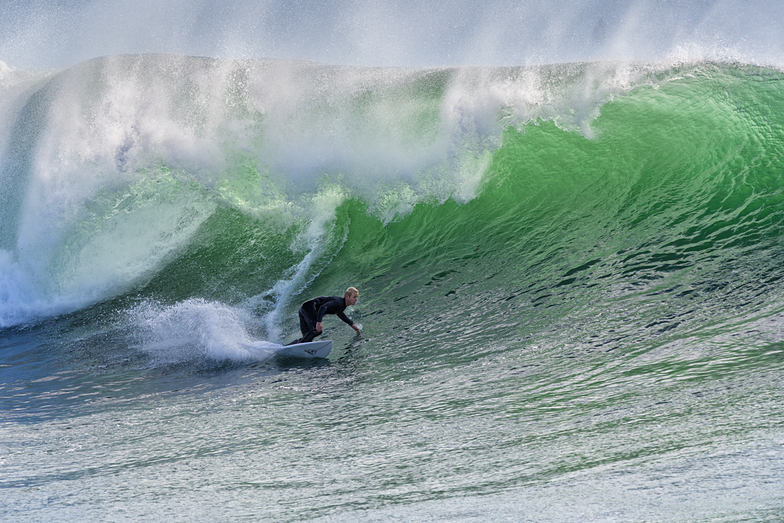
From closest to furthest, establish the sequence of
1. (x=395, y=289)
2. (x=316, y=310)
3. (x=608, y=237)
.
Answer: (x=316, y=310)
(x=608, y=237)
(x=395, y=289)

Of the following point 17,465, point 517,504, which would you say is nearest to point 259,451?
point 17,465

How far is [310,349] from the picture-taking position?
6891 millimetres

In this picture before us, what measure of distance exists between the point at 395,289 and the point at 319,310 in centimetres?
155

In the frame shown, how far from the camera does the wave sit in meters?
8.51

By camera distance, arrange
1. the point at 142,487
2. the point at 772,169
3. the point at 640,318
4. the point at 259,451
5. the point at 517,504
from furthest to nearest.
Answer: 1. the point at 772,169
2. the point at 640,318
3. the point at 259,451
4. the point at 142,487
5. the point at 517,504

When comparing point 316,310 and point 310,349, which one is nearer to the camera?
point 310,349

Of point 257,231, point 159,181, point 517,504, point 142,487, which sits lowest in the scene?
point 517,504

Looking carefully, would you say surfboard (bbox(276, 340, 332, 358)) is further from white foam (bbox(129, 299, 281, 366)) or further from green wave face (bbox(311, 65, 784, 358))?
green wave face (bbox(311, 65, 784, 358))

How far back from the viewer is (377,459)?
3938mm

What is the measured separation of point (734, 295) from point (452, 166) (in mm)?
5180

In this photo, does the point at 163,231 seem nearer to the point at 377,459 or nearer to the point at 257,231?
the point at 257,231

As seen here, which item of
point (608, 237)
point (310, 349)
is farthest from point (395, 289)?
point (608, 237)

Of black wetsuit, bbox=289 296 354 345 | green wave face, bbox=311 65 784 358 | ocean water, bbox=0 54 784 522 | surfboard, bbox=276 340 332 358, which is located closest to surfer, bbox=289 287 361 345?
black wetsuit, bbox=289 296 354 345

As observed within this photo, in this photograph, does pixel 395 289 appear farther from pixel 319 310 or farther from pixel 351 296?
pixel 319 310
